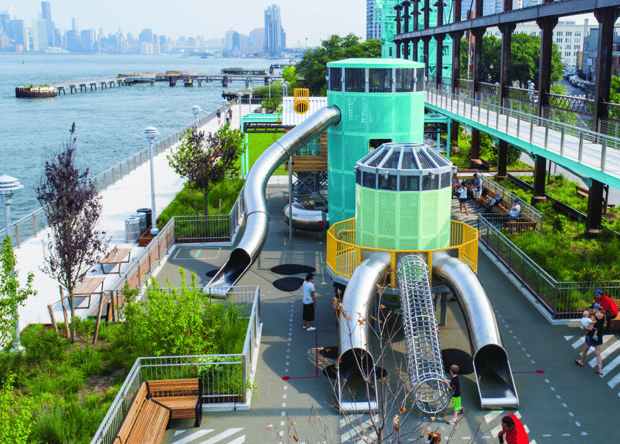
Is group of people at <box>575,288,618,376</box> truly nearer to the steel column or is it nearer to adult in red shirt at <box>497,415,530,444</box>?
adult in red shirt at <box>497,415,530,444</box>

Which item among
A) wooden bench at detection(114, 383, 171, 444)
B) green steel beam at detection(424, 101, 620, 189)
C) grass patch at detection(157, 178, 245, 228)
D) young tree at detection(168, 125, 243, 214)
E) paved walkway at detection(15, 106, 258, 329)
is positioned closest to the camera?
wooden bench at detection(114, 383, 171, 444)

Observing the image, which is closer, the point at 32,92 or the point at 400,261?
the point at 400,261

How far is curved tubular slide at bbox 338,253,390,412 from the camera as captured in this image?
1339 cm

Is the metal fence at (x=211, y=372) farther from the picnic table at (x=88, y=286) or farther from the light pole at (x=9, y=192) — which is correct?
the picnic table at (x=88, y=286)

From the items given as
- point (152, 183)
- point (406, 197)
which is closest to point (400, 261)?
point (406, 197)

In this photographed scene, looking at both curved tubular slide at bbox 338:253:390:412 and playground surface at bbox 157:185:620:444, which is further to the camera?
curved tubular slide at bbox 338:253:390:412

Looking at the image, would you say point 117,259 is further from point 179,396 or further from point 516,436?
point 516,436

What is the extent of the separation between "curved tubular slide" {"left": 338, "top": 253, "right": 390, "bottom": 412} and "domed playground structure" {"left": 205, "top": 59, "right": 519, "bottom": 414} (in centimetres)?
3

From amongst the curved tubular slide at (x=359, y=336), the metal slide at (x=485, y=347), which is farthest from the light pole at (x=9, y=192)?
the metal slide at (x=485, y=347)

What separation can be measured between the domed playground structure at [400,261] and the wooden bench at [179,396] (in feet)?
9.29

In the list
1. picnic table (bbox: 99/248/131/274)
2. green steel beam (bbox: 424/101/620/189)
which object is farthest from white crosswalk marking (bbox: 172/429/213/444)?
green steel beam (bbox: 424/101/620/189)

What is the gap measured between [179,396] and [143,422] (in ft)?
4.18

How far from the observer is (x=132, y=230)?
25344mm

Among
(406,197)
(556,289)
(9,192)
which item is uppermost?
(9,192)
